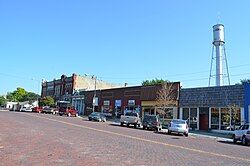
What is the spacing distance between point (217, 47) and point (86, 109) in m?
37.7

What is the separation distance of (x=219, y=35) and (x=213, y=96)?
44.3 feet

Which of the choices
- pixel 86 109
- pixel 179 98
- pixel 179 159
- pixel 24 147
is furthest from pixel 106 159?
pixel 86 109

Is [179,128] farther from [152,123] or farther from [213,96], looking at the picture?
[213,96]

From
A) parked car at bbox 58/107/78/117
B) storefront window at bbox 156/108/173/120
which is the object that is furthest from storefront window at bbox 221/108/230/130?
parked car at bbox 58/107/78/117

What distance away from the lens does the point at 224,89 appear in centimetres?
4550

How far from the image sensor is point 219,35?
185 feet

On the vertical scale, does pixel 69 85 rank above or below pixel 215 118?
above

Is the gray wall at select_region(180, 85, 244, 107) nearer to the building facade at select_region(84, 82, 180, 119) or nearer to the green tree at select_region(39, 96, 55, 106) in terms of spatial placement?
the building facade at select_region(84, 82, 180, 119)

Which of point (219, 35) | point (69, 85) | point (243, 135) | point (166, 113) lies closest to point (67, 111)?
point (166, 113)

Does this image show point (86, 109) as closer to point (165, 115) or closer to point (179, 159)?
point (165, 115)

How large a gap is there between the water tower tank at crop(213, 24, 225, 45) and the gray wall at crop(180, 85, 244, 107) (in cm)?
1024

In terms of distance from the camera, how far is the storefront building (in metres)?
42.7

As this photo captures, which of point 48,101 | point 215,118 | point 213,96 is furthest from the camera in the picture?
point 48,101

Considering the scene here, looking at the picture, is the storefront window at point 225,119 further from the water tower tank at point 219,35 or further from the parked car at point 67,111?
the parked car at point 67,111
